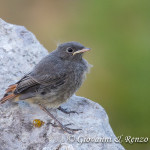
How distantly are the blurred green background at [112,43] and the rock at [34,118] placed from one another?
2.24 meters

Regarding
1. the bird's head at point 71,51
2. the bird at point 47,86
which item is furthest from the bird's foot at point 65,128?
the bird's head at point 71,51

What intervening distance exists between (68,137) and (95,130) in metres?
0.49

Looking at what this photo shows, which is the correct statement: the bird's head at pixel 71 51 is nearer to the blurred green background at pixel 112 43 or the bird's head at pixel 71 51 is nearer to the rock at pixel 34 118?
the rock at pixel 34 118

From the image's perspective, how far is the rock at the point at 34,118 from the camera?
5852 millimetres

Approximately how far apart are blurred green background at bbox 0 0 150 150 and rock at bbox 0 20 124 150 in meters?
2.24

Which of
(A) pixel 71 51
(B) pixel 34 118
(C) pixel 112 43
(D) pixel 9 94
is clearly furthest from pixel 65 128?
(C) pixel 112 43

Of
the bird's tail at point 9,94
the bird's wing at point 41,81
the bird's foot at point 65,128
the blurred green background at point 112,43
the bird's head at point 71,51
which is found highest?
the blurred green background at point 112,43

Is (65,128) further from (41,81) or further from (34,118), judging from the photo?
(41,81)

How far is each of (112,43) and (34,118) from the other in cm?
530

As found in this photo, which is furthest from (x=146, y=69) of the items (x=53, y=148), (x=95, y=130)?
(x=53, y=148)

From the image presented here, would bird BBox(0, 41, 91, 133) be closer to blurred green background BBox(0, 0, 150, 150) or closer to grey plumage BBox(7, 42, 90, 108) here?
grey plumage BBox(7, 42, 90, 108)

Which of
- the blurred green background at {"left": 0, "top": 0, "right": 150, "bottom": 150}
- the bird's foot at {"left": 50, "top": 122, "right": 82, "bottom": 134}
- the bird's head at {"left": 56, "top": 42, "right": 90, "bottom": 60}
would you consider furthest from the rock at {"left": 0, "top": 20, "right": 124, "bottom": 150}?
the blurred green background at {"left": 0, "top": 0, "right": 150, "bottom": 150}

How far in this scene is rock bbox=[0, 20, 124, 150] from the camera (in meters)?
5.85

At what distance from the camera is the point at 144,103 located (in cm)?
963
